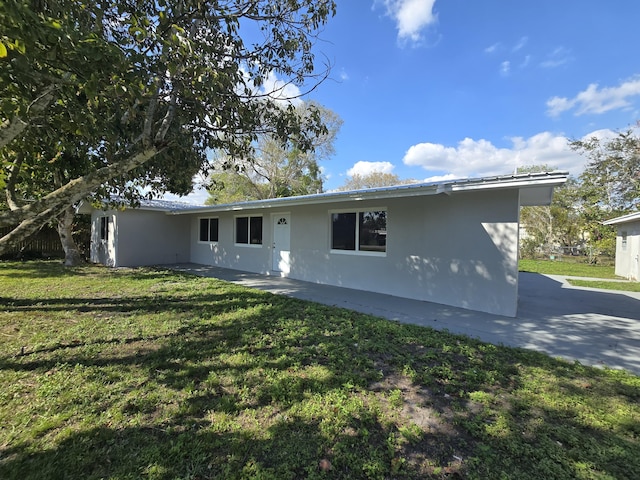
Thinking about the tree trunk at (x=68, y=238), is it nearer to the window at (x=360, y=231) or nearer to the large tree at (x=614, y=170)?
the window at (x=360, y=231)

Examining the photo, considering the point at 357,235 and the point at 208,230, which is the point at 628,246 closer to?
the point at 357,235

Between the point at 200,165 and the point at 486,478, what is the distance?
687 cm

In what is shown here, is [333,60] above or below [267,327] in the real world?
above

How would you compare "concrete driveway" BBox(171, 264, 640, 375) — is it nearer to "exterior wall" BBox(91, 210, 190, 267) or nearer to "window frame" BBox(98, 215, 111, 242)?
"exterior wall" BBox(91, 210, 190, 267)

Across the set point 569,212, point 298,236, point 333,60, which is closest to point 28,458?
point 333,60

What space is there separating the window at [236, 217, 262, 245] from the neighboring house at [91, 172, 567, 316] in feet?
0.13

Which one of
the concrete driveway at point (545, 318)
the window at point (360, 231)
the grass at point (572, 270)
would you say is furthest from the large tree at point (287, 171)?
the concrete driveway at point (545, 318)

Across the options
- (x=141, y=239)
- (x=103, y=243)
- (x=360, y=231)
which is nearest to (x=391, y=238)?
(x=360, y=231)

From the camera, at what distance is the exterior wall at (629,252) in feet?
38.4

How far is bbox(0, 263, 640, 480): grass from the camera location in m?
2.05

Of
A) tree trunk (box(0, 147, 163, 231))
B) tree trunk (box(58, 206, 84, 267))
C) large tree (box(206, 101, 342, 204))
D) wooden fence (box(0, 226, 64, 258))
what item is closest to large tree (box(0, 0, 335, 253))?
tree trunk (box(0, 147, 163, 231))

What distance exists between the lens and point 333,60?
5273 millimetres

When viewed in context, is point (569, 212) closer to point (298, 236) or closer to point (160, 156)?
point (298, 236)

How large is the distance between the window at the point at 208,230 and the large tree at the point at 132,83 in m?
6.37
